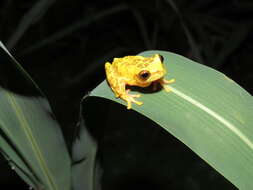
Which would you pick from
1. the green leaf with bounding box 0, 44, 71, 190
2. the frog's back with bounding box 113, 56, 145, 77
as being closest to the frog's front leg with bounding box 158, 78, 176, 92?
the frog's back with bounding box 113, 56, 145, 77

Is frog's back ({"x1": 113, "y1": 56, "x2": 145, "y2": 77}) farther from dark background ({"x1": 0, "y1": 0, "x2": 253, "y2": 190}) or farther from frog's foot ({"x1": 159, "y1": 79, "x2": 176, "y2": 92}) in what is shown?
dark background ({"x1": 0, "y1": 0, "x2": 253, "y2": 190})

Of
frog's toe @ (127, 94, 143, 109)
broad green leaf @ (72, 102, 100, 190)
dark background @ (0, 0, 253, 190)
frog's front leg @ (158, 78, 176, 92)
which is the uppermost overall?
frog's toe @ (127, 94, 143, 109)

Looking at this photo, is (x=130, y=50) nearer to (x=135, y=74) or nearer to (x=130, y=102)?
(x=135, y=74)

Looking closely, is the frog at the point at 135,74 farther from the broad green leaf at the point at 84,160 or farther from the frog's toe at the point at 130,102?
the broad green leaf at the point at 84,160

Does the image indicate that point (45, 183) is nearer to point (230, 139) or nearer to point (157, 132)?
point (230, 139)

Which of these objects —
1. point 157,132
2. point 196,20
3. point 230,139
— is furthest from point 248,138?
point 196,20

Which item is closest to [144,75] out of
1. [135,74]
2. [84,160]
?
[135,74]

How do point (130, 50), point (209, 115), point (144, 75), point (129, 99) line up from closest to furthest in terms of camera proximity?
1. point (209, 115)
2. point (129, 99)
3. point (144, 75)
4. point (130, 50)
